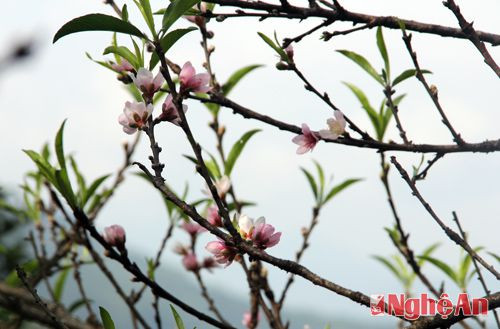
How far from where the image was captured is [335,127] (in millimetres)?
1776

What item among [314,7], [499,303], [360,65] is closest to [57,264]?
[360,65]

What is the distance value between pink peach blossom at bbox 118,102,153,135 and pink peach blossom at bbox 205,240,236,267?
341mm

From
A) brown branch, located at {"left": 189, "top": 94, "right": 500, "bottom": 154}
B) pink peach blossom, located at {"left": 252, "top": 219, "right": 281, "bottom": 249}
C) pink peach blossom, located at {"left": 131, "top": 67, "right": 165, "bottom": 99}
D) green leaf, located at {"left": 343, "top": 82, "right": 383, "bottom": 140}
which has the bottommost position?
pink peach blossom, located at {"left": 252, "top": 219, "right": 281, "bottom": 249}

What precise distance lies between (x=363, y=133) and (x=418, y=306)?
Result: 0.51 m

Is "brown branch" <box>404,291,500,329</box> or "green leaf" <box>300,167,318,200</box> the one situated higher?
"green leaf" <box>300,167,318,200</box>

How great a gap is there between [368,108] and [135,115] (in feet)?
4.06

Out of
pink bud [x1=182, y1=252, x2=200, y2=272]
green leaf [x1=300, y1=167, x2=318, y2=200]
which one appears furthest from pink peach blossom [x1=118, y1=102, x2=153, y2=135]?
pink bud [x1=182, y1=252, x2=200, y2=272]

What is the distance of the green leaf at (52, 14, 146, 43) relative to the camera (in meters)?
1.33

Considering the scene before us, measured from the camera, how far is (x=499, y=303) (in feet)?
4.56

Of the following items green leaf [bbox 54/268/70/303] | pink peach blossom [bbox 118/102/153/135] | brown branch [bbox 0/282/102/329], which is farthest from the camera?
green leaf [bbox 54/268/70/303]

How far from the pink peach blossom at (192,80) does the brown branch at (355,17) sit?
210mm

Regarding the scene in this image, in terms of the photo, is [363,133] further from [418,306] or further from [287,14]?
[418,306]

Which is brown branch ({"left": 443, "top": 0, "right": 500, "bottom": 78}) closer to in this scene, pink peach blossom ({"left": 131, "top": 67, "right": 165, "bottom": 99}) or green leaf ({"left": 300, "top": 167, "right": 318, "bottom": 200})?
pink peach blossom ({"left": 131, "top": 67, "right": 165, "bottom": 99})

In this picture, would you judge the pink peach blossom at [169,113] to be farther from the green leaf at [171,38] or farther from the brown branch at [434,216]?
the brown branch at [434,216]
